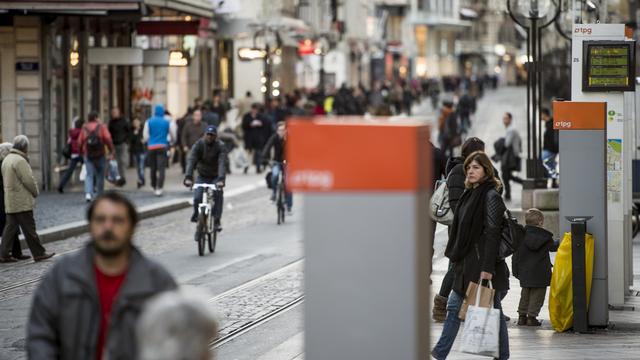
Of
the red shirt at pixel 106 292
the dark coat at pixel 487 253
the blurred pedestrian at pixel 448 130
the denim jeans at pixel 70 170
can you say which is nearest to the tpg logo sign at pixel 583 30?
the dark coat at pixel 487 253

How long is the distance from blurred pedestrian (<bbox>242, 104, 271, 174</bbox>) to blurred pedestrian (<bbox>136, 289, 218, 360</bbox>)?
115 ft

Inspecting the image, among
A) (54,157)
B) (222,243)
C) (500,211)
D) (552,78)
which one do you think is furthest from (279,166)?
(552,78)

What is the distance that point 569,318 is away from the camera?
46.0 feet

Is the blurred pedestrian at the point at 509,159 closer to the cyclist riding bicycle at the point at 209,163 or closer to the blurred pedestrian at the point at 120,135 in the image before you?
the blurred pedestrian at the point at 120,135

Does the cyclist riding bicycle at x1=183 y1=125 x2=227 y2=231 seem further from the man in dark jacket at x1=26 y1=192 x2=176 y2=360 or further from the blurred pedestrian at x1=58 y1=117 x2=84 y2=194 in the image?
the man in dark jacket at x1=26 y1=192 x2=176 y2=360

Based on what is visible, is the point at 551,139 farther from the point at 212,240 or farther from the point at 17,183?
the point at 17,183

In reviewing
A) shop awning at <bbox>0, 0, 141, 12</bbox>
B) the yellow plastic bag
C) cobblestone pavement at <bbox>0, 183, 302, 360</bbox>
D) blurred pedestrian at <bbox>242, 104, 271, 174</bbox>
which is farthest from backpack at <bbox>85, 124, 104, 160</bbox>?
the yellow plastic bag

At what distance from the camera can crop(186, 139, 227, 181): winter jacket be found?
21.6 metres

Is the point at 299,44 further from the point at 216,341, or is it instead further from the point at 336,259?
the point at 336,259

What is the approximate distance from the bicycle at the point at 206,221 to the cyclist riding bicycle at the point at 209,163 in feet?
0.26

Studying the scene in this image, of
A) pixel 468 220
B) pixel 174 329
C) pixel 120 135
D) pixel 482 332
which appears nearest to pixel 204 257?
pixel 468 220

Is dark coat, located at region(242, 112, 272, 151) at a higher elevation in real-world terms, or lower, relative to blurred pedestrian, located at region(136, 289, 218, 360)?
lower

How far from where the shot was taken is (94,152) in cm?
2905

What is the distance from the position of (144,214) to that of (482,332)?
17.6m
